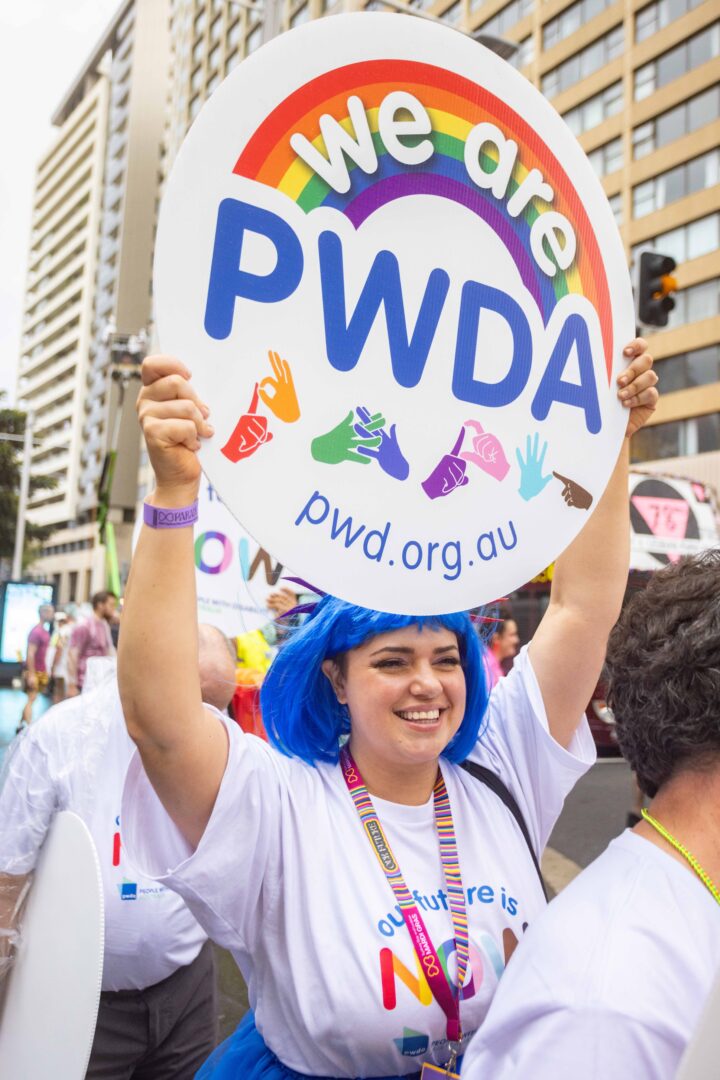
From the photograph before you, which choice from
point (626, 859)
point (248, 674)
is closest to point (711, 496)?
point (248, 674)

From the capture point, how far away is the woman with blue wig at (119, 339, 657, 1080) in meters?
1.31

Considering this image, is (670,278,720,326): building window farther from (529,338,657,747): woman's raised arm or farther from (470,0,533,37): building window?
(529,338,657,747): woman's raised arm

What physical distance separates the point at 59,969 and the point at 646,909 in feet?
3.50

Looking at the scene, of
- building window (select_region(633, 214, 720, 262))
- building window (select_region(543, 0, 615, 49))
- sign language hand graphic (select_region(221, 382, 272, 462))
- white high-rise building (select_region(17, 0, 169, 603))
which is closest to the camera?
sign language hand graphic (select_region(221, 382, 272, 462))

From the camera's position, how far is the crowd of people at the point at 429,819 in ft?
3.37

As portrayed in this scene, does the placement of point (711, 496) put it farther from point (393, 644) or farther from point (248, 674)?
point (393, 644)

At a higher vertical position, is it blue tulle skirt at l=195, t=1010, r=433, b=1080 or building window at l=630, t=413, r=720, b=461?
building window at l=630, t=413, r=720, b=461

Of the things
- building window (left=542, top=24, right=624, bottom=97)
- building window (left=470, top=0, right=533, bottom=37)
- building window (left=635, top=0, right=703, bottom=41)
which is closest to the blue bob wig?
building window (left=635, top=0, right=703, bottom=41)

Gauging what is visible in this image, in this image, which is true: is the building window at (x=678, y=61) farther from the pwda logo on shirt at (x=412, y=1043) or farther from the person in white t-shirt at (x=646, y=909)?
the pwda logo on shirt at (x=412, y=1043)

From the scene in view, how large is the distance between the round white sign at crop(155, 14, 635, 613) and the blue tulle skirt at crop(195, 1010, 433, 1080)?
0.77 m

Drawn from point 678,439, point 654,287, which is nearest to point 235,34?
point 678,439

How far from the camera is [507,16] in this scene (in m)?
30.8

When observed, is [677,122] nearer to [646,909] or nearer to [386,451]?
[386,451]

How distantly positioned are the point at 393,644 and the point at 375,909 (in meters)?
0.43
